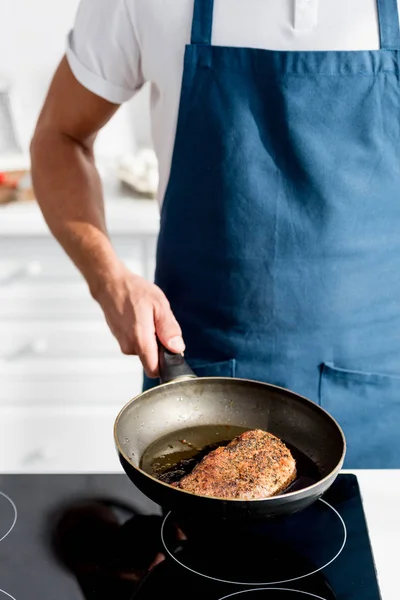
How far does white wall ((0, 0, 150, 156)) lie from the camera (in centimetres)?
225

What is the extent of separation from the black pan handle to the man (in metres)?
0.04

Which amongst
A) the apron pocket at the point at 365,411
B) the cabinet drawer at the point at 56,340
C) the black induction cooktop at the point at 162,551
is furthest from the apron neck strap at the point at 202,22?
the cabinet drawer at the point at 56,340

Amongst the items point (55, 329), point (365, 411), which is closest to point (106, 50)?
point (365, 411)

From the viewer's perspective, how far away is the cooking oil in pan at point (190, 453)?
81 cm

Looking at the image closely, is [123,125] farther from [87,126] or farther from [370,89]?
[370,89]

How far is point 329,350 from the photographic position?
110cm

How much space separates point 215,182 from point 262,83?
15 cm

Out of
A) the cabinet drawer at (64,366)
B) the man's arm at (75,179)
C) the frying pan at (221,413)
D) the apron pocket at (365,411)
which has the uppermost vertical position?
the man's arm at (75,179)

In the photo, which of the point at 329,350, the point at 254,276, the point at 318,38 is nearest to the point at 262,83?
the point at 318,38

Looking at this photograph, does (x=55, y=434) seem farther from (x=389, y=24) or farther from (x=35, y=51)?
(x=389, y=24)

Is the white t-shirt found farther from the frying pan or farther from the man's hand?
the frying pan

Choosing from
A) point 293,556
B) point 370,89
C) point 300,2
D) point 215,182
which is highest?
point 300,2

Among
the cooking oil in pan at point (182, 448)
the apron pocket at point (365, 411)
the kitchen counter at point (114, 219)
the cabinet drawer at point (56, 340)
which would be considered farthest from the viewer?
the cabinet drawer at point (56, 340)

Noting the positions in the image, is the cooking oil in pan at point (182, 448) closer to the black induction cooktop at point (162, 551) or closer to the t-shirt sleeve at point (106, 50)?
the black induction cooktop at point (162, 551)
